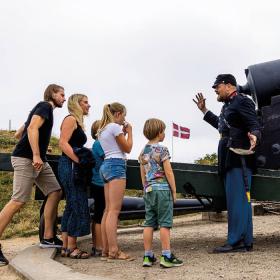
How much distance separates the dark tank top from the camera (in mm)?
5020

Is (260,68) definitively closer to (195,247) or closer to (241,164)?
(241,164)

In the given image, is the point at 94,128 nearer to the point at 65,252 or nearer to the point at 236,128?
the point at 65,252

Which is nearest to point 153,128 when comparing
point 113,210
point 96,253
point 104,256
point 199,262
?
point 113,210

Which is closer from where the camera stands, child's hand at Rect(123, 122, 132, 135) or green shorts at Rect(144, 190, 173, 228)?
green shorts at Rect(144, 190, 173, 228)

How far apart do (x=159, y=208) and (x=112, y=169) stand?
58cm

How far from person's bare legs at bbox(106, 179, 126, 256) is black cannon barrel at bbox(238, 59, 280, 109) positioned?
6.18 ft

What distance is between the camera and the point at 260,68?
5.79 meters

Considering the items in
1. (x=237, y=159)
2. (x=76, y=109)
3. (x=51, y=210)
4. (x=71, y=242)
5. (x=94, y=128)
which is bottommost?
(x=71, y=242)

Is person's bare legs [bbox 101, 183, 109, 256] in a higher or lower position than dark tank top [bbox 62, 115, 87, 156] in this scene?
lower

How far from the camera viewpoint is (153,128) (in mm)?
4465

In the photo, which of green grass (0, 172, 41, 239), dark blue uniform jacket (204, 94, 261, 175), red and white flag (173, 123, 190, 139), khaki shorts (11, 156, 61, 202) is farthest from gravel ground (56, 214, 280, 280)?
red and white flag (173, 123, 190, 139)

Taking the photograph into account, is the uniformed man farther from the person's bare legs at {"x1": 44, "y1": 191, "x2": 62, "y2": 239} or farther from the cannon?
the person's bare legs at {"x1": 44, "y1": 191, "x2": 62, "y2": 239}

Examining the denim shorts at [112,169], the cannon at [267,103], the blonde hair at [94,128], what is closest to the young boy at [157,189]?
the denim shorts at [112,169]

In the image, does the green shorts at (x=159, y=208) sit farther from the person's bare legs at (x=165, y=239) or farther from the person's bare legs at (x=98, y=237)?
the person's bare legs at (x=98, y=237)
